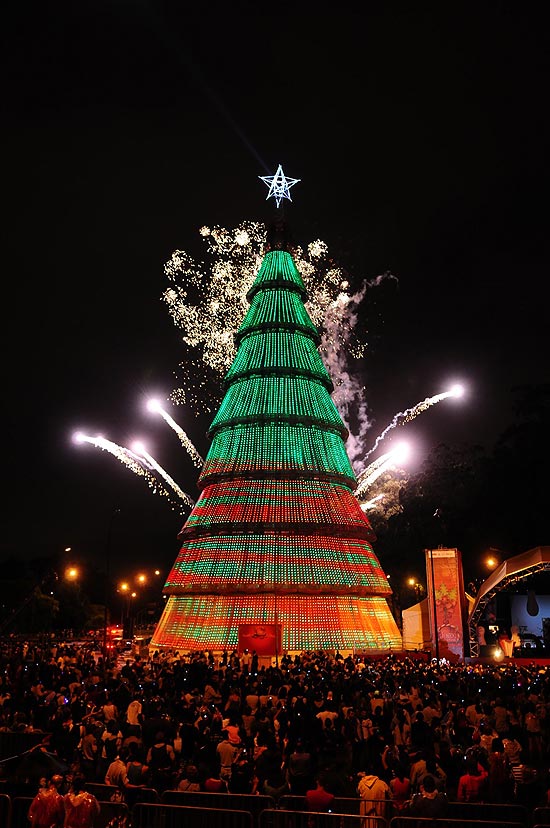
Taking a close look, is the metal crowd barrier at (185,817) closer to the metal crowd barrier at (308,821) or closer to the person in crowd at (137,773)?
the metal crowd barrier at (308,821)

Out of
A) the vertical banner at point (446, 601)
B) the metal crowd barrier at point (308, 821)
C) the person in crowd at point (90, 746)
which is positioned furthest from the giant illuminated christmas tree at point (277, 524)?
the metal crowd barrier at point (308, 821)

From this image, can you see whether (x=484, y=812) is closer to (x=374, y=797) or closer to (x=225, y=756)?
(x=374, y=797)

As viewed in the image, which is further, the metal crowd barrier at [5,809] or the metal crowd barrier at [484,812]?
the metal crowd barrier at [484,812]

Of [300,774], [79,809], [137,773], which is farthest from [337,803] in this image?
[79,809]

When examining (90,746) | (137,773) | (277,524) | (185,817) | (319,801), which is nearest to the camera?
(185,817)

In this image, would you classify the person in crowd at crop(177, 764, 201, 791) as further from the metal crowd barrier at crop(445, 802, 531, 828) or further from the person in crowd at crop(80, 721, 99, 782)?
the metal crowd barrier at crop(445, 802, 531, 828)

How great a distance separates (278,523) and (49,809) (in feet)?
90.3

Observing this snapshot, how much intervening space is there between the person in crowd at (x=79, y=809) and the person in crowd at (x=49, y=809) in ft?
0.26

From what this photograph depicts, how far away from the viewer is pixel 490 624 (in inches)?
2109

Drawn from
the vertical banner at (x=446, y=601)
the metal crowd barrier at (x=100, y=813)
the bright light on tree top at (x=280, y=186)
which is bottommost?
the metal crowd barrier at (x=100, y=813)

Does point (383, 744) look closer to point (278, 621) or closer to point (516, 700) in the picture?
point (516, 700)

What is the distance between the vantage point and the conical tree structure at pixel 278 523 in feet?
113

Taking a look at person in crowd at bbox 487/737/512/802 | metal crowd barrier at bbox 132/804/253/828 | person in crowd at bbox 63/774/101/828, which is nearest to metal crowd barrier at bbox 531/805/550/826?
person in crowd at bbox 487/737/512/802

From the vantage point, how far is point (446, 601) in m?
37.4
